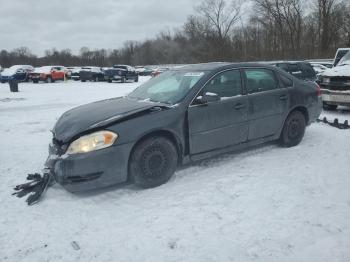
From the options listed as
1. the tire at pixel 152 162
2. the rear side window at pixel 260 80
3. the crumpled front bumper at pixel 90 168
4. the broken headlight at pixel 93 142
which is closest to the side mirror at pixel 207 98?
the tire at pixel 152 162

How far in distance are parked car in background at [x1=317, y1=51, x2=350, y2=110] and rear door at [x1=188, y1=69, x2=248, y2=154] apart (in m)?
5.53

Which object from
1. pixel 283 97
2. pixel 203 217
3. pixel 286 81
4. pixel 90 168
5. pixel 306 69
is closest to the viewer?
pixel 203 217

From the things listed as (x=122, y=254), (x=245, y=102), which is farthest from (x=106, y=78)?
(x=122, y=254)

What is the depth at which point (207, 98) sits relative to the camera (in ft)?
15.1

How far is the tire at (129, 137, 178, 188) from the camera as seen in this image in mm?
4168

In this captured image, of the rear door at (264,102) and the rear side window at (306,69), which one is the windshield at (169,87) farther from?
the rear side window at (306,69)

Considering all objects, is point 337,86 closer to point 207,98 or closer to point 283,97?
point 283,97

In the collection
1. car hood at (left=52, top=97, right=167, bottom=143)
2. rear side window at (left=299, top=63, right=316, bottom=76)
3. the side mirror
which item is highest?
rear side window at (left=299, top=63, right=316, bottom=76)

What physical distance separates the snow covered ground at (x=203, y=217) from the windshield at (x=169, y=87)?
3.63 feet

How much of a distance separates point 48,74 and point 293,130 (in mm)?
28943

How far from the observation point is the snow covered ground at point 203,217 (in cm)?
300

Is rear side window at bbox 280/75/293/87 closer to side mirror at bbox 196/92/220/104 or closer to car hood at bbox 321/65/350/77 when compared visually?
side mirror at bbox 196/92/220/104

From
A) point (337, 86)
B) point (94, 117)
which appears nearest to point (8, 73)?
point (337, 86)

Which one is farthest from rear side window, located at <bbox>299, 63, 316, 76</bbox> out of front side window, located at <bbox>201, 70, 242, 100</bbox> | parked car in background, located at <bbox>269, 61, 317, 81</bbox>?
front side window, located at <bbox>201, 70, 242, 100</bbox>
